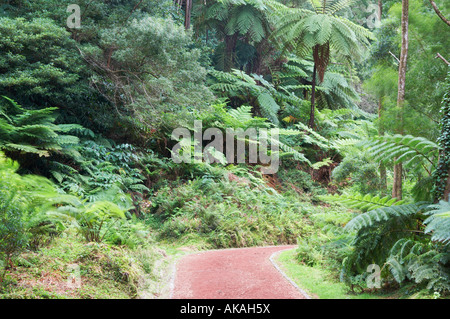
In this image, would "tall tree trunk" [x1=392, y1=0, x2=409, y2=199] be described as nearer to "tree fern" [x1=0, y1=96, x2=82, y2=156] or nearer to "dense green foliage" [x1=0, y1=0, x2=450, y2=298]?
"dense green foliage" [x1=0, y1=0, x2=450, y2=298]

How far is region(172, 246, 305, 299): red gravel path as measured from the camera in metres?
4.57

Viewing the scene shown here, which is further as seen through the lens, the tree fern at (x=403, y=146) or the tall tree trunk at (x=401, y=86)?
the tall tree trunk at (x=401, y=86)

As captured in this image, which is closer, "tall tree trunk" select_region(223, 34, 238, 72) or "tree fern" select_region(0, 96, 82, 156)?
"tree fern" select_region(0, 96, 82, 156)

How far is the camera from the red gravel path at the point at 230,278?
4.57 m

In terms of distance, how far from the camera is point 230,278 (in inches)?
205

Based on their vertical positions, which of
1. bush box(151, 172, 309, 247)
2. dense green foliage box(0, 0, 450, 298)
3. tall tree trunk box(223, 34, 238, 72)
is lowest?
bush box(151, 172, 309, 247)

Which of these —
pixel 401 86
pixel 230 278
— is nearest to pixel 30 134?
pixel 230 278

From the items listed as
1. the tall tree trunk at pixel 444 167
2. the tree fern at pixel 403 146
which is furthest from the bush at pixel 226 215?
the tall tree trunk at pixel 444 167

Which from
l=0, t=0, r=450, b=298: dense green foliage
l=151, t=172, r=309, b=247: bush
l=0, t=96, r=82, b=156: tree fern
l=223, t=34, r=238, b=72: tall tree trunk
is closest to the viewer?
l=0, t=0, r=450, b=298: dense green foliage

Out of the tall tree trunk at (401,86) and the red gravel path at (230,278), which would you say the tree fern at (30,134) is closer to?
the red gravel path at (230,278)

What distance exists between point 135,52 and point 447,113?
6.18 metres

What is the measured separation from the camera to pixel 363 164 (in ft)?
28.9

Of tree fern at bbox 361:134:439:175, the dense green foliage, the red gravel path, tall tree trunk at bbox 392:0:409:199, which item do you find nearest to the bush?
the dense green foliage
